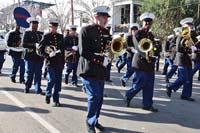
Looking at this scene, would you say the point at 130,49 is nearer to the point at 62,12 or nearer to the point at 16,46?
the point at 16,46

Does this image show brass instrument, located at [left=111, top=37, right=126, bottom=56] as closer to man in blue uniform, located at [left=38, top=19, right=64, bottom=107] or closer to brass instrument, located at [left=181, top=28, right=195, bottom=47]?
man in blue uniform, located at [left=38, top=19, right=64, bottom=107]

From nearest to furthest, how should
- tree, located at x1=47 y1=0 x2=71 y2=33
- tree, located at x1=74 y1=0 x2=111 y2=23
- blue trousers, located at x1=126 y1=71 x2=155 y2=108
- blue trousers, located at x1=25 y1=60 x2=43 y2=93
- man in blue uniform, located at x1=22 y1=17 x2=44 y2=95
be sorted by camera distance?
blue trousers, located at x1=126 y1=71 x2=155 y2=108 → man in blue uniform, located at x1=22 y1=17 x2=44 y2=95 → blue trousers, located at x1=25 y1=60 x2=43 y2=93 → tree, located at x1=74 y1=0 x2=111 y2=23 → tree, located at x1=47 y1=0 x2=71 y2=33

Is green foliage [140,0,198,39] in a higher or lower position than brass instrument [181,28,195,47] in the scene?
higher

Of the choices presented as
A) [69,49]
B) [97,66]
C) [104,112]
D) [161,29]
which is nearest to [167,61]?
[69,49]

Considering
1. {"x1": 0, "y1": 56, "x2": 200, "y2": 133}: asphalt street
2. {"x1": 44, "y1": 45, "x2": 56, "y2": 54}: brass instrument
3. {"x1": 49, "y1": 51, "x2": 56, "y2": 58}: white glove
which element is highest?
{"x1": 44, "y1": 45, "x2": 56, "y2": 54}: brass instrument

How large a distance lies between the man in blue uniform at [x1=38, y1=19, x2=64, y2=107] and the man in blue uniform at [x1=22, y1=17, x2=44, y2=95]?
4.58ft

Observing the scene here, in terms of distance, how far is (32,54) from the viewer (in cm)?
1020

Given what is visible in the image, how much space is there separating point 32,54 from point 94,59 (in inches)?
154

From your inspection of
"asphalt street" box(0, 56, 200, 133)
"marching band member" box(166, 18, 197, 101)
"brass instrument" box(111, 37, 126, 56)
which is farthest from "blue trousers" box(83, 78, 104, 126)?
"marching band member" box(166, 18, 197, 101)

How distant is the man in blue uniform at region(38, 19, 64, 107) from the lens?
8.70 meters

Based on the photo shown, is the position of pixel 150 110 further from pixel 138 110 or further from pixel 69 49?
pixel 69 49

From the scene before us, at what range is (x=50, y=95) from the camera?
8.83m

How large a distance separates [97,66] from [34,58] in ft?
12.6

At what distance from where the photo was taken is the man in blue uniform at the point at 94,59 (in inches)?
258
